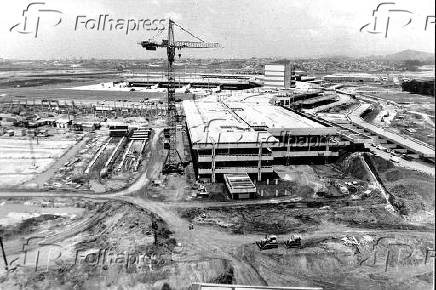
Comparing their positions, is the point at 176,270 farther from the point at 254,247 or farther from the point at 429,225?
the point at 429,225

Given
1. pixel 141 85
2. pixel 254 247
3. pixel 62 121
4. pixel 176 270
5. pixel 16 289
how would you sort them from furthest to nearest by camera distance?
1. pixel 141 85
2. pixel 62 121
3. pixel 254 247
4. pixel 176 270
5. pixel 16 289

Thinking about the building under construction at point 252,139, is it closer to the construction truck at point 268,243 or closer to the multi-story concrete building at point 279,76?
the construction truck at point 268,243

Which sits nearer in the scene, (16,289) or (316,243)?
(16,289)

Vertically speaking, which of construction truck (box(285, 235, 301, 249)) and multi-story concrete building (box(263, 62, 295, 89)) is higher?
multi-story concrete building (box(263, 62, 295, 89))

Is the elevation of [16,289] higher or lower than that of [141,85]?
lower

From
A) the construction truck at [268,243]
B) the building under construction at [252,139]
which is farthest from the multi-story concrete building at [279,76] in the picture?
the construction truck at [268,243]

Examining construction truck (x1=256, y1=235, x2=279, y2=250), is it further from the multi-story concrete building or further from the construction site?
the multi-story concrete building

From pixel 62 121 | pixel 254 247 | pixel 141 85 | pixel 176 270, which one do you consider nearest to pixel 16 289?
pixel 176 270

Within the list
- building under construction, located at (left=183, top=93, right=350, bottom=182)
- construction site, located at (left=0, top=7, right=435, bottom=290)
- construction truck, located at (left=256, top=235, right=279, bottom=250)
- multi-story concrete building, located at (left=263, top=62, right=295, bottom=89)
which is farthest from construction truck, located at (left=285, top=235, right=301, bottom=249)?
multi-story concrete building, located at (left=263, top=62, right=295, bottom=89)
